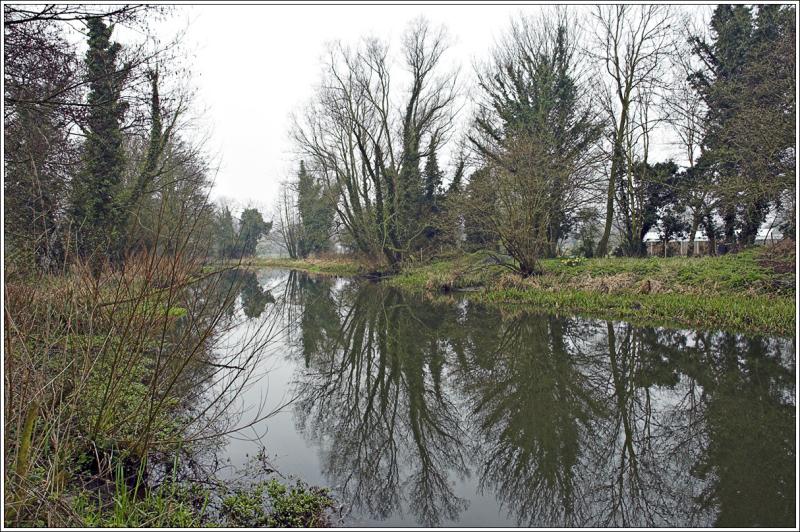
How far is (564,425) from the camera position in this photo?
435cm

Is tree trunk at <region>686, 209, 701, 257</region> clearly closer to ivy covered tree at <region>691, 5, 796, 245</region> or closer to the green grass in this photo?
ivy covered tree at <region>691, 5, 796, 245</region>

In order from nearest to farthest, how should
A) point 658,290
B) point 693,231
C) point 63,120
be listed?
point 63,120, point 658,290, point 693,231

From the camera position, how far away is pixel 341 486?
3422mm

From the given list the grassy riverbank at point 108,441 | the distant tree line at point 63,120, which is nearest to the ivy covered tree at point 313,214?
the distant tree line at point 63,120

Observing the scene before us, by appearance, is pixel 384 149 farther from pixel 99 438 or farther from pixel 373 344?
pixel 99 438

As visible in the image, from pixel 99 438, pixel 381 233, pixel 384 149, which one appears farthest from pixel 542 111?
pixel 99 438

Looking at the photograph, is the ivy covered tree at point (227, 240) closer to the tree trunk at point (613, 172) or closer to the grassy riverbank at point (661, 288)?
the grassy riverbank at point (661, 288)

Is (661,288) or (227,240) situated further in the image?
(661,288)

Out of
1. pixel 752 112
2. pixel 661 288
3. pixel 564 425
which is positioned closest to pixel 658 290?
pixel 661 288

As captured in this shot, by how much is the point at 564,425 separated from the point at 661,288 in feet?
27.3

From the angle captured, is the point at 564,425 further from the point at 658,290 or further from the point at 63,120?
the point at 658,290

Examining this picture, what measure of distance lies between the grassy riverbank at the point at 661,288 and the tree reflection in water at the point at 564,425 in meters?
0.98

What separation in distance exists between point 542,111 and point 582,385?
17199mm

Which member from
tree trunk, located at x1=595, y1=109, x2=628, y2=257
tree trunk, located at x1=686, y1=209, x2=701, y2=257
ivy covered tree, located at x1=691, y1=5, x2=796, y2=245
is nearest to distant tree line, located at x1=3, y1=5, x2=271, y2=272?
ivy covered tree, located at x1=691, y1=5, x2=796, y2=245
